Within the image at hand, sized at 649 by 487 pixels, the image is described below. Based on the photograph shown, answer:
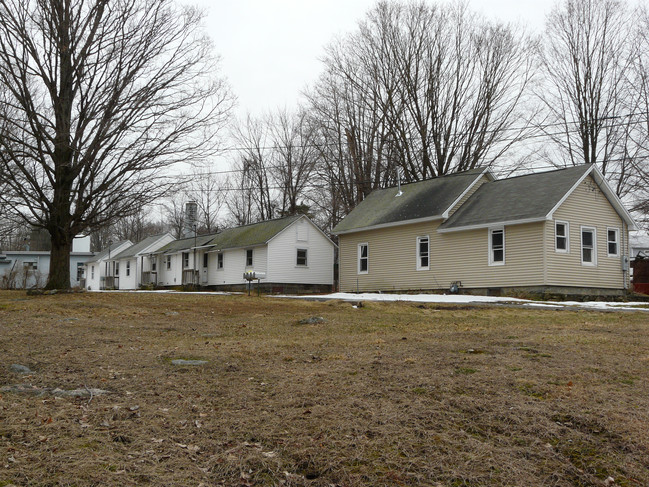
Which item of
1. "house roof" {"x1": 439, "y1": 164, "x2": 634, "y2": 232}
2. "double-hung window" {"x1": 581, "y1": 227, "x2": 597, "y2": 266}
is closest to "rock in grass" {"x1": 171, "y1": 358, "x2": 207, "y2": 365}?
"house roof" {"x1": 439, "y1": 164, "x2": 634, "y2": 232}

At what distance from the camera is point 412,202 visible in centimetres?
2798

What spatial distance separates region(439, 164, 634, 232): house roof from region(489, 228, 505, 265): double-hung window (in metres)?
0.63

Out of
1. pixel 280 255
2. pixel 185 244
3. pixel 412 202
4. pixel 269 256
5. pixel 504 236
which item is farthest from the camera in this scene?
pixel 185 244

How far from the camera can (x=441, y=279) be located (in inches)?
997

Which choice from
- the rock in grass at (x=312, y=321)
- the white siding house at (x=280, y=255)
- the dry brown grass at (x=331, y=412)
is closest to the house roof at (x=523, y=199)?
the white siding house at (x=280, y=255)

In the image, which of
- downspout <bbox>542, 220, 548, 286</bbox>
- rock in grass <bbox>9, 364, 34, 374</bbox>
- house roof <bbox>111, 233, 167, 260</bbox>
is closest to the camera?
rock in grass <bbox>9, 364, 34, 374</bbox>

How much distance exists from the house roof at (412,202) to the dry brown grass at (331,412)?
1711 cm

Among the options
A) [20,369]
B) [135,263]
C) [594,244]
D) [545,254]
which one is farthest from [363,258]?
[20,369]

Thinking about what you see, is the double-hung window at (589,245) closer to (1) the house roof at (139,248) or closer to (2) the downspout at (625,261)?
(2) the downspout at (625,261)

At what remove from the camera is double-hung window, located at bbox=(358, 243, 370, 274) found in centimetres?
2938

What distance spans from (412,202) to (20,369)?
23048 millimetres

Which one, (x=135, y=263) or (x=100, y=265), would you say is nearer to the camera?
(x=135, y=263)

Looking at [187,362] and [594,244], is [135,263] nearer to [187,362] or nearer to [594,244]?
[594,244]

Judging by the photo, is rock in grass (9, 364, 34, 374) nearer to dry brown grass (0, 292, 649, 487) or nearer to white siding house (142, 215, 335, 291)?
dry brown grass (0, 292, 649, 487)
